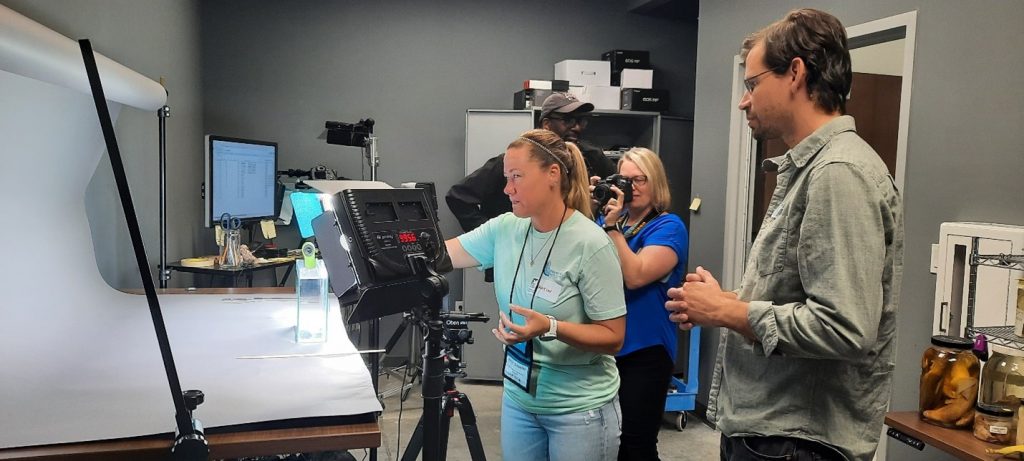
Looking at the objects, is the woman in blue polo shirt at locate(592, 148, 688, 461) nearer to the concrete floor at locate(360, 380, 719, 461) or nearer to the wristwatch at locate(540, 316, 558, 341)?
the wristwatch at locate(540, 316, 558, 341)

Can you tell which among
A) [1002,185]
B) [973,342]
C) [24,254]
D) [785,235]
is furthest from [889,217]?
[24,254]

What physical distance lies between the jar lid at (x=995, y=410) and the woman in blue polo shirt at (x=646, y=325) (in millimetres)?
816

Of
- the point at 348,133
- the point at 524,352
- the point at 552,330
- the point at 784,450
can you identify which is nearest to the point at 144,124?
the point at 348,133

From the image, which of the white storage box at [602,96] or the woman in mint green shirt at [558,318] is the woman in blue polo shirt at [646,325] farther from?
the white storage box at [602,96]

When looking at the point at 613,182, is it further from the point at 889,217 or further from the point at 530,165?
the point at 889,217

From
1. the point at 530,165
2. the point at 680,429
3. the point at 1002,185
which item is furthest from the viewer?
the point at 680,429

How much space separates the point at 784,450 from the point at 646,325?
1.01 m

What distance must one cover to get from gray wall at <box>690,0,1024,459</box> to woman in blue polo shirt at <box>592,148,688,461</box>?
34.7 inches

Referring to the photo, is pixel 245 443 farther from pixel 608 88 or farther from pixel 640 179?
pixel 608 88

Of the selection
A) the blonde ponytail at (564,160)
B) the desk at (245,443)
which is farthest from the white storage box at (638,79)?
the desk at (245,443)

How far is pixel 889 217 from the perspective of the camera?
1.14 metres

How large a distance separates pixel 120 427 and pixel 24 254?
74cm

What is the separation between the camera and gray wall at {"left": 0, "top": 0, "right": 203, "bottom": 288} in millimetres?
2727

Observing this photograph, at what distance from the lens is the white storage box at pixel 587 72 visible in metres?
4.70
